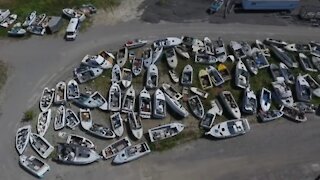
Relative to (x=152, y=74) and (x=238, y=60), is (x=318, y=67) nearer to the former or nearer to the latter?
(x=238, y=60)

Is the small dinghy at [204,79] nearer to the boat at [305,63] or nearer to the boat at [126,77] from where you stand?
the boat at [126,77]

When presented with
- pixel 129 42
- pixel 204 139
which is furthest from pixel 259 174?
pixel 129 42

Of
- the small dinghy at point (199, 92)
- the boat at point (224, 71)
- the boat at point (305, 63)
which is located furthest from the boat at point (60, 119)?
the boat at point (305, 63)

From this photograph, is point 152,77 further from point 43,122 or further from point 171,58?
point 43,122

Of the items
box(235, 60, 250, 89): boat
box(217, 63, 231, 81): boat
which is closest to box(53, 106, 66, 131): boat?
box(217, 63, 231, 81): boat

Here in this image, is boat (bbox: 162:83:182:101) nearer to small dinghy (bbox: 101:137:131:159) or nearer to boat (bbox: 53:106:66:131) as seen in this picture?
small dinghy (bbox: 101:137:131:159)

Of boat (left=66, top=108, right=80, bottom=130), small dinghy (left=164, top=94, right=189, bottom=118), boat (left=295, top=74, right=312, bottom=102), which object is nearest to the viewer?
boat (left=66, top=108, right=80, bottom=130)
